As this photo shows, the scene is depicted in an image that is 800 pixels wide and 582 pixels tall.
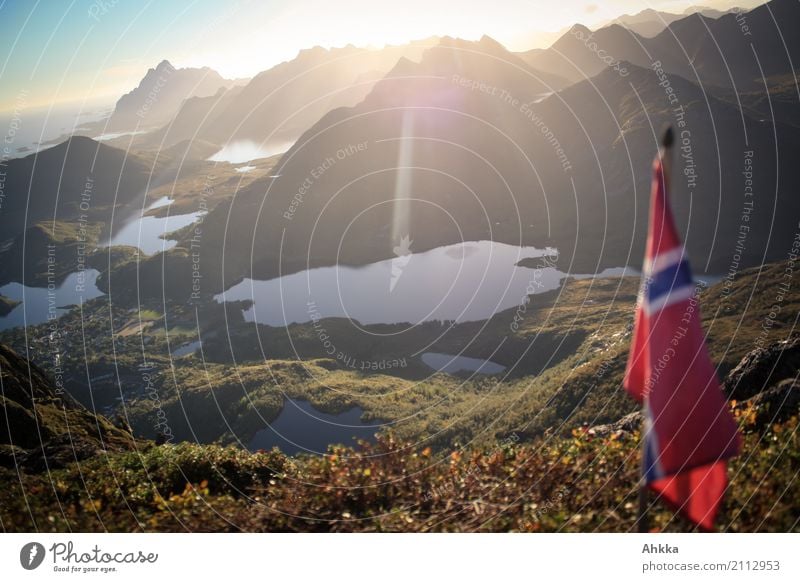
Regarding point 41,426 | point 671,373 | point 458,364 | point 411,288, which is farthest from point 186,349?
point 671,373

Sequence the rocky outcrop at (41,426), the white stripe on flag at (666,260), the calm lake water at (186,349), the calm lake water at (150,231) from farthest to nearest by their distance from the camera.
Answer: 1. the calm lake water at (150,231)
2. the calm lake water at (186,349)
3. the rocky outcrop at (41,426)
4. the white stripe on flag at (666,260)

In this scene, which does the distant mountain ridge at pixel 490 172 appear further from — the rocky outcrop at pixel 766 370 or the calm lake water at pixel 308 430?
the rocky outcrop at pixel 766 370

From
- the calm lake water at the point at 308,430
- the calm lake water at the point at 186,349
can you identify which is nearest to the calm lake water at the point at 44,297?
the calm lake water at the point at 186,349

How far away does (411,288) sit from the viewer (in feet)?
372

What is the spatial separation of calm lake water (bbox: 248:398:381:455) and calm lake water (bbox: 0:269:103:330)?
76.9 m

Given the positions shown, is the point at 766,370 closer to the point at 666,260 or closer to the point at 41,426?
the point at 666,260

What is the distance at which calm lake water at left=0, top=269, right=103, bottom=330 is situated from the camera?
371 ft

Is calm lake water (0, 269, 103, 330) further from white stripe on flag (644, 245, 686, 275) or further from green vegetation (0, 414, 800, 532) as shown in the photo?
white stripe on flag (644, 245, 686, 275)

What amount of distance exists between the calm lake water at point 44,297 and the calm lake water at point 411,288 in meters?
34.2

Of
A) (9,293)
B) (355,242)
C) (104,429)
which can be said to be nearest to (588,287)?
(355,242)

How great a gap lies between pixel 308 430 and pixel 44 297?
11791 cm

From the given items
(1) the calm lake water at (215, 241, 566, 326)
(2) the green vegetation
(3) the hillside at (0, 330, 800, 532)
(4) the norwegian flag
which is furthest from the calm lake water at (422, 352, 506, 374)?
(4) the norwegian flag

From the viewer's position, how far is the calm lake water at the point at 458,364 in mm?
74750

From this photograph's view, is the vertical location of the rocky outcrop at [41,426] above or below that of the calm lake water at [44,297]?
below
